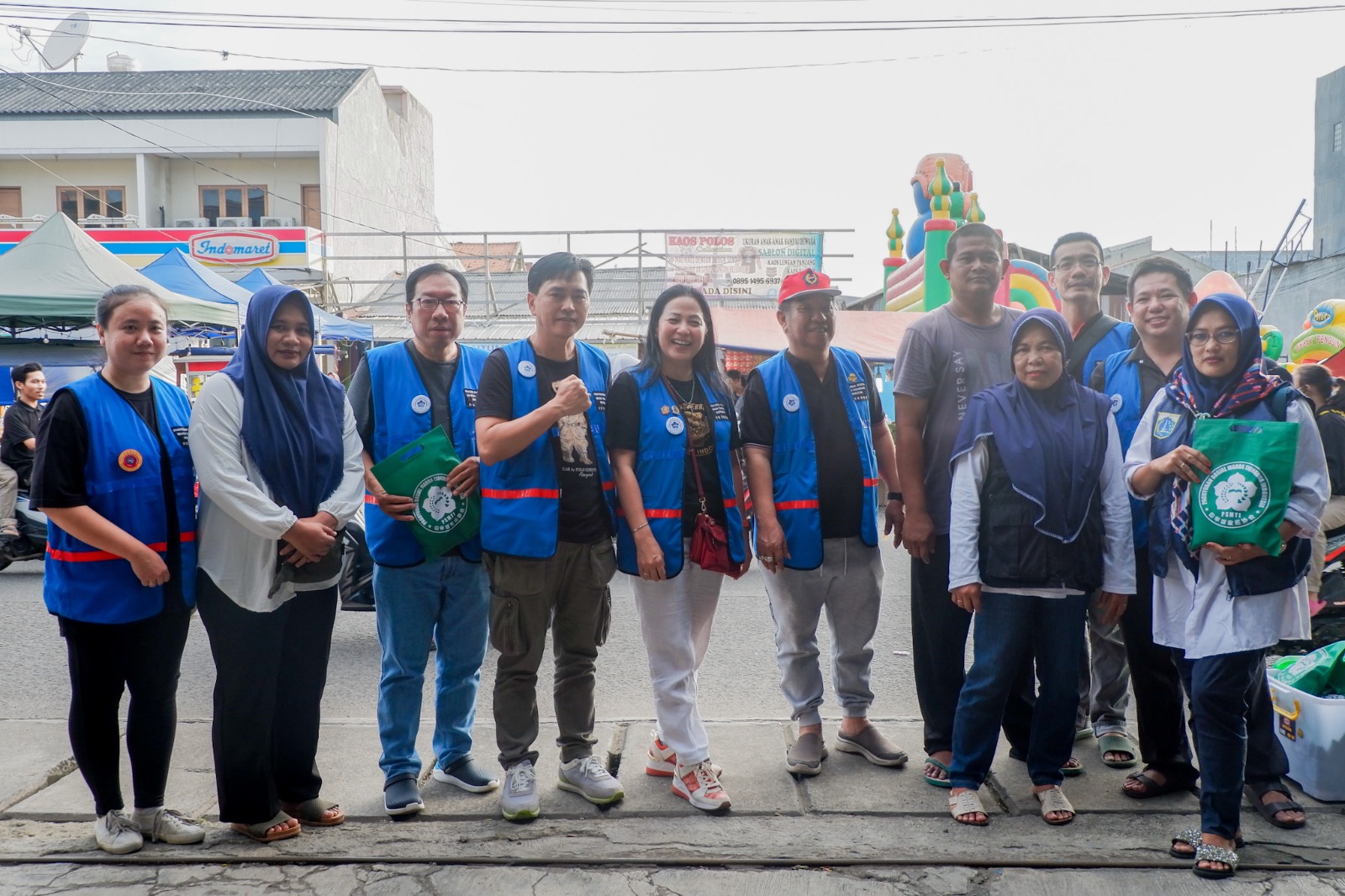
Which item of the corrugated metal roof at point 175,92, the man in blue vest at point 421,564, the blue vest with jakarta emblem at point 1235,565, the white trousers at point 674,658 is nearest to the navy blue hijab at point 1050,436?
the blue vest with jakarta emblem at point 1235,565

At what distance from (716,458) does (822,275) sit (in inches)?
35.7

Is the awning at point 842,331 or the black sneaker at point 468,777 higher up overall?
the awning at point 842,331

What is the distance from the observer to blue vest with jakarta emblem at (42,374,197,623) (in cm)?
319

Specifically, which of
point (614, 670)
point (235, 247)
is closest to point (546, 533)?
point (614, 670)

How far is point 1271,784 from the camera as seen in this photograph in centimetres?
356

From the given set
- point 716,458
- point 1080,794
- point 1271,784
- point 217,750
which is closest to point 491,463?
point 716,458

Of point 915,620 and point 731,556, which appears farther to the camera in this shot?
point 915,620

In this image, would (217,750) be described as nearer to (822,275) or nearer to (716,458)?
(716,458)

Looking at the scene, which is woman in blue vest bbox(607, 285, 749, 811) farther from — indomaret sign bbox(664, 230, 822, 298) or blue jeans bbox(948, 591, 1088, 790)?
indomaret sign bbox(664, 230, 822, 298)

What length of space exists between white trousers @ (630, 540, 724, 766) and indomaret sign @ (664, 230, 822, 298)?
15.5 metres

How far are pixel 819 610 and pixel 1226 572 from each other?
146 cm

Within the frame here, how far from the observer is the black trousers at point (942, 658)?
3.96m

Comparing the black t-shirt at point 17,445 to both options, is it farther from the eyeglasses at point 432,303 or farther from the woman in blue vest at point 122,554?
the eyeglasses at point 432,303

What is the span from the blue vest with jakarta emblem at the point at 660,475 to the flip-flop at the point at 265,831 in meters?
1.44
